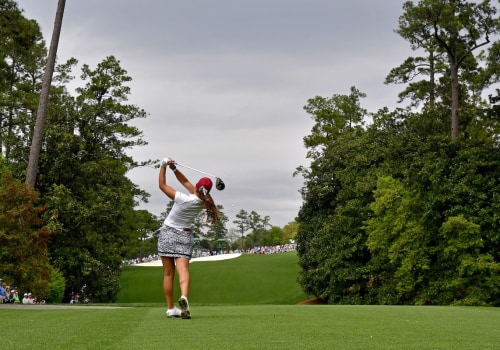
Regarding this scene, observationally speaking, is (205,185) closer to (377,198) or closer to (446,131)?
(377,198)

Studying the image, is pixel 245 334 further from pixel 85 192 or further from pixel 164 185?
pixel 85 192

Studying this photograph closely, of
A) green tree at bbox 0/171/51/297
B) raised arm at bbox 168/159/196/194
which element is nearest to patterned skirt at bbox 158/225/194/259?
raised arm at bbox 168/159/196/194

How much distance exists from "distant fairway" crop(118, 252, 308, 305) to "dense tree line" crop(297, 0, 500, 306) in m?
11.7

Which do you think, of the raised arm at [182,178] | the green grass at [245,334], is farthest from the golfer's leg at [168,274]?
the raised arm at [182,178]

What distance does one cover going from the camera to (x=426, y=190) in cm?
3212

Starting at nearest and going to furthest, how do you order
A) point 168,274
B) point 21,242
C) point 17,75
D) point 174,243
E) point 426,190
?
point 174,243, point 168,274, point 21,242, point 426,190, point 17,75

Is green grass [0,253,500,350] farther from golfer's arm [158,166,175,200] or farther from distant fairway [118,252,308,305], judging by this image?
distant fairway [118,252,308,305]

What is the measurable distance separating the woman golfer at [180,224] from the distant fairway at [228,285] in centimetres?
3888

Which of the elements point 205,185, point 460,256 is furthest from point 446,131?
point 205,185

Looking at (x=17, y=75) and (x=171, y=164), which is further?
(x=17, y=75)

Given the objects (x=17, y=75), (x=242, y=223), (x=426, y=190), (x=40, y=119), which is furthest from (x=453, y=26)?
(x=242, y=223)

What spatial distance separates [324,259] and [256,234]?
10388 centimetres

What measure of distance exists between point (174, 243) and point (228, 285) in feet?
162

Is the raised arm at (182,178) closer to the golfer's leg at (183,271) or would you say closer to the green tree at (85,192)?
the golfer's leg at (183,271)
